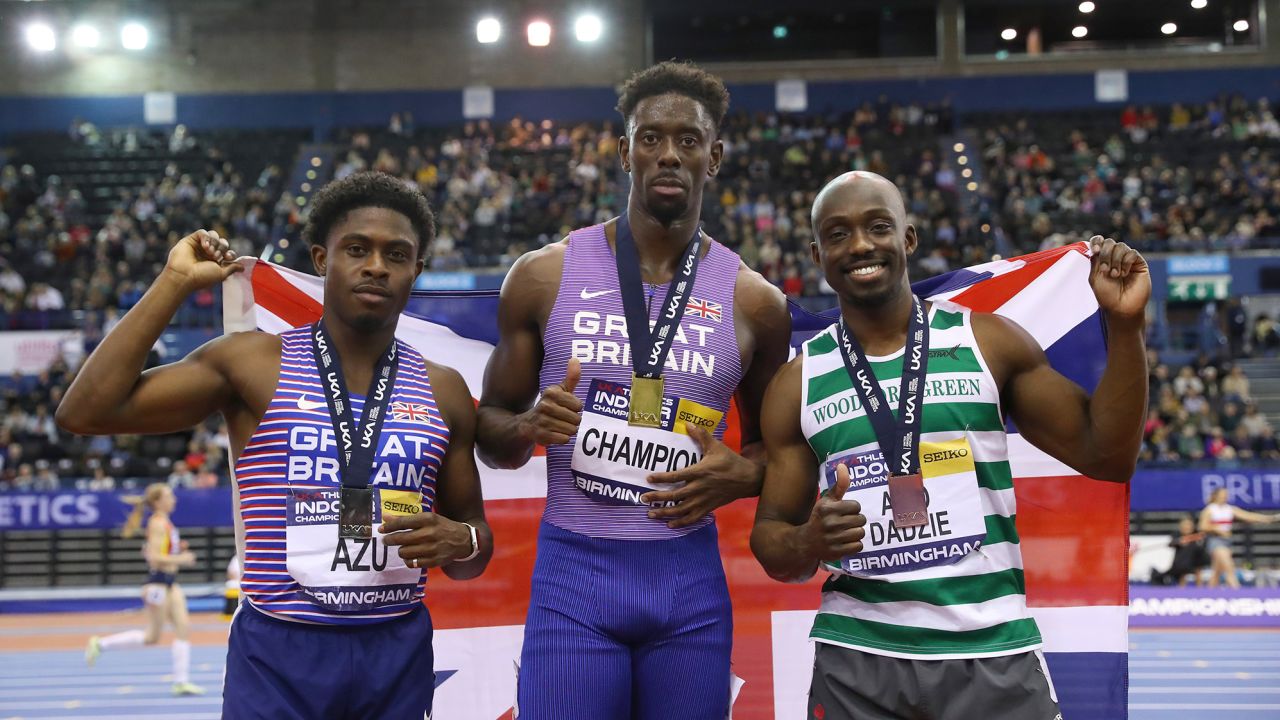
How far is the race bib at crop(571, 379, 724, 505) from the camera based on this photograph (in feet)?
11.5

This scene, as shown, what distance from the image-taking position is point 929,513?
127 inches

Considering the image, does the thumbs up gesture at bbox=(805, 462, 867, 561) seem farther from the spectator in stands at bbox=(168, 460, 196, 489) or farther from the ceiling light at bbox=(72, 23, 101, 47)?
the ceiling light at bbox=(72, 23, 101, 47)

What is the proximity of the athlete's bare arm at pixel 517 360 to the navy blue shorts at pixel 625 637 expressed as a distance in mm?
358

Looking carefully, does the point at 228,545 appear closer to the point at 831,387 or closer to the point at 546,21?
the point at 831,387

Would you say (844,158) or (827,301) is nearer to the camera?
(827,301)

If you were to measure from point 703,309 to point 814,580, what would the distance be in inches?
72.4

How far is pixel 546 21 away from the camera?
29172 mm

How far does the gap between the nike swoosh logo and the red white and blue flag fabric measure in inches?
58.6

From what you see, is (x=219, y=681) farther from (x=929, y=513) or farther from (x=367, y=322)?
(x=929, y=513)

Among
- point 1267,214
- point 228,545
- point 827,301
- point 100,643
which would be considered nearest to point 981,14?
point 1267,214

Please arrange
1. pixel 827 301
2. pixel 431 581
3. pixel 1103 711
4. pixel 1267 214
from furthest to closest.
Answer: pixel 1267 214
pixel 827 301
pixel 431 581
pixel 1103 711

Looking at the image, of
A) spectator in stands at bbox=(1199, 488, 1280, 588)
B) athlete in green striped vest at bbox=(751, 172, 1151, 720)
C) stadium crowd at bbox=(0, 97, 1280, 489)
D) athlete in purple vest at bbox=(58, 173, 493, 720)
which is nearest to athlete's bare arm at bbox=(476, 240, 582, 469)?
athlete in purple vest at bbox=(58, 173, 493, 720)

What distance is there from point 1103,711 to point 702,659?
6.73 ft

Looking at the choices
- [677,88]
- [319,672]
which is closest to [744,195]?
[677,88]
